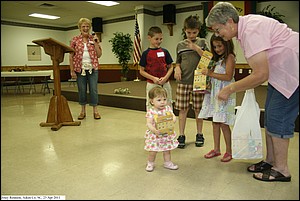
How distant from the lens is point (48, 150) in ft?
6.64

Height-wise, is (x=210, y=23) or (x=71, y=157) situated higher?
(x=210, y=23)

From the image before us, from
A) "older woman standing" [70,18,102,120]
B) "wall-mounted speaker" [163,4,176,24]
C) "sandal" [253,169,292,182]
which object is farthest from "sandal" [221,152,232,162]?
"wall-mounted speaker" [163,4,176,24]

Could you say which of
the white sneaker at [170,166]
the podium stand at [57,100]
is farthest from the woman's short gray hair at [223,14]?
the podium stand at [57,100]

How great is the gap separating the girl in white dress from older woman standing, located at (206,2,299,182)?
313mm

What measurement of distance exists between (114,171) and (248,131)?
87cm

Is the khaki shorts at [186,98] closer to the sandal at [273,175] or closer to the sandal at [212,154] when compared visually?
the sandal at [212,154]

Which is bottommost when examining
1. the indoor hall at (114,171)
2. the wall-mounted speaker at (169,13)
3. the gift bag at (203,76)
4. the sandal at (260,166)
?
the indoor hall at (114,171)

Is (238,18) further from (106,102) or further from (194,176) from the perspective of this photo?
(106,102)

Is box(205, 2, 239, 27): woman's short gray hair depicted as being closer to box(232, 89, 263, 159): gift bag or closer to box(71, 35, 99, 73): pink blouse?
box(232, 89, 263, 159): gift bag

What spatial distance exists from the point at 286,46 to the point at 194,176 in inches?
34.6

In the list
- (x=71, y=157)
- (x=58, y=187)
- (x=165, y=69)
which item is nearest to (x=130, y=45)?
(x=165, y=69)

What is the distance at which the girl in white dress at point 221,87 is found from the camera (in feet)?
5.56

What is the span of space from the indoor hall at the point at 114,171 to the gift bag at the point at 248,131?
15 centimetres

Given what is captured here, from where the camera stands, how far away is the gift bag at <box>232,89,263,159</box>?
58.9 inches
